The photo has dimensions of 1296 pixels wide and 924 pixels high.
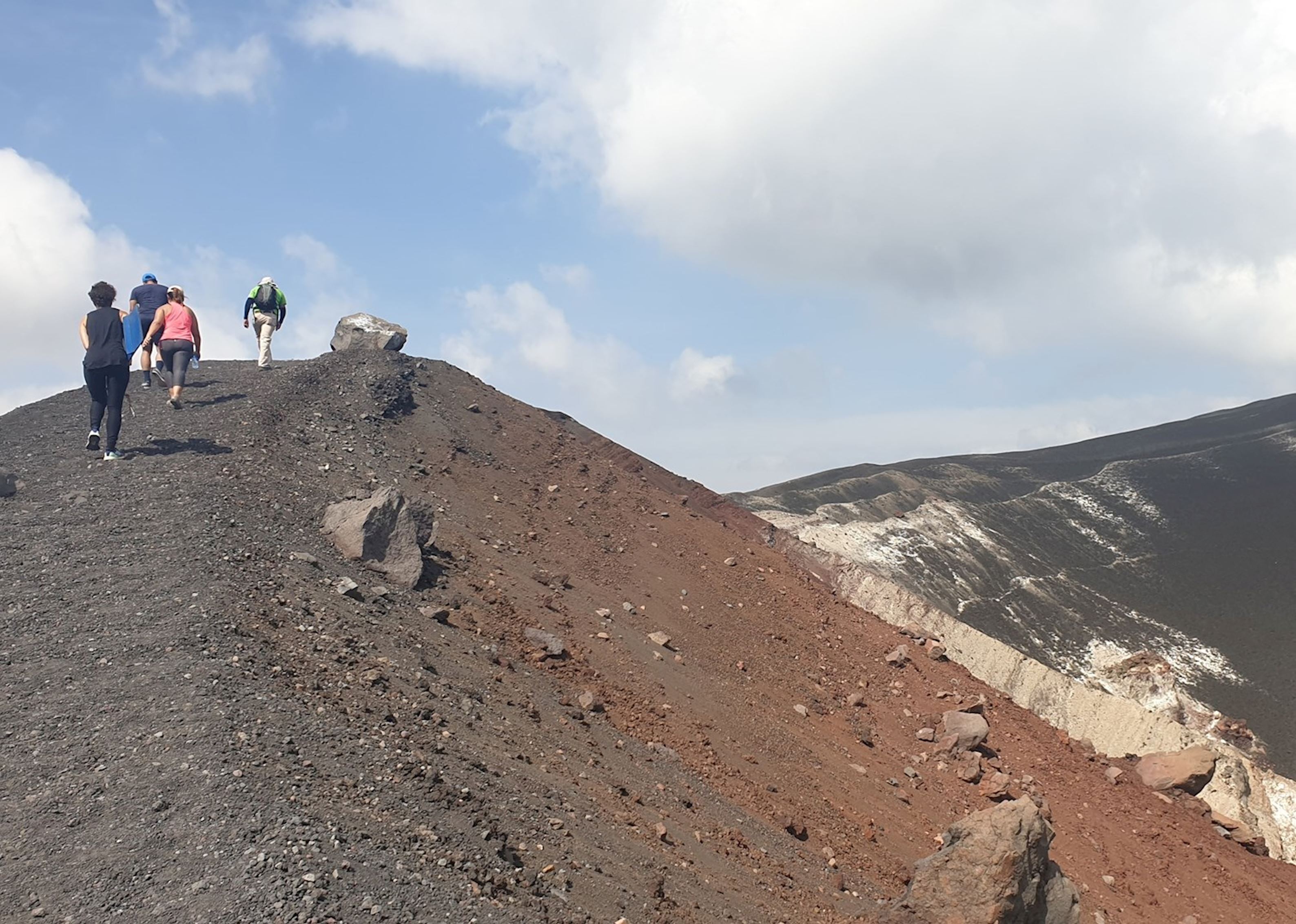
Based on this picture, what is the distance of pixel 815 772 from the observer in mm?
10805

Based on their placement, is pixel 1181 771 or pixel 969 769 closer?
pixel 969 769

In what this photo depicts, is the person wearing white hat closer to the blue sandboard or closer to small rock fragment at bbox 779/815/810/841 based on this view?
the blue sandboard

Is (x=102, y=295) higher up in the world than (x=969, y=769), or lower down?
higher up

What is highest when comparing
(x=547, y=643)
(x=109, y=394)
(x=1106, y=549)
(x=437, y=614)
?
(x=109, y=394)

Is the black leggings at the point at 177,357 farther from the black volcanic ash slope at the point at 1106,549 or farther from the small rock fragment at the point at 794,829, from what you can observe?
the black volcanic ash slope at the point at 1106,549

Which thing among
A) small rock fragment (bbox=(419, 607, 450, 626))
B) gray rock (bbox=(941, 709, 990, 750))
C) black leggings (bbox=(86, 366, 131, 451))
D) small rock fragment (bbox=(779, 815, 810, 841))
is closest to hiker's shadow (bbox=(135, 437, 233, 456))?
black leggings (bbox=(86, 366, 131, 451))

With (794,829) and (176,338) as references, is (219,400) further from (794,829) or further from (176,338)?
(794,829)

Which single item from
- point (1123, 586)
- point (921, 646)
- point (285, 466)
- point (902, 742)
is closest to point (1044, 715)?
point (921, 646)

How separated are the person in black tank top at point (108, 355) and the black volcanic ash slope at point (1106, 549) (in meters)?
18.9

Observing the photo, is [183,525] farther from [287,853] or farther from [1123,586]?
[1123,586]

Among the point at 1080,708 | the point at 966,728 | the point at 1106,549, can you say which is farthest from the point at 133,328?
the point at 1106,549

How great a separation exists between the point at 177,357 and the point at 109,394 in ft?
8.60

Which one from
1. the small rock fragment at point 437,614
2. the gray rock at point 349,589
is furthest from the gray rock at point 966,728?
the gray rock at point 349,589

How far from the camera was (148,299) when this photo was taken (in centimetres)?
1403
